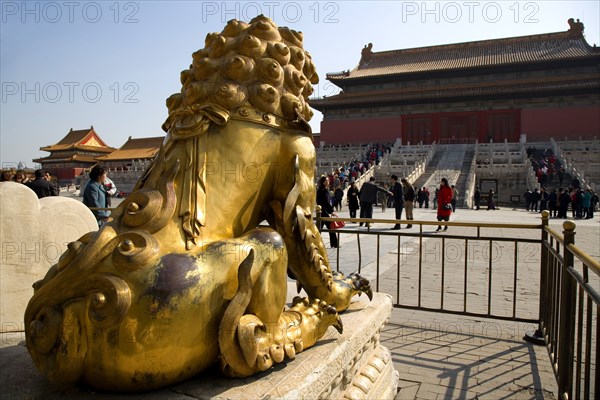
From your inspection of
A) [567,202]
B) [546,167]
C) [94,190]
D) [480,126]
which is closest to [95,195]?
[94,190]

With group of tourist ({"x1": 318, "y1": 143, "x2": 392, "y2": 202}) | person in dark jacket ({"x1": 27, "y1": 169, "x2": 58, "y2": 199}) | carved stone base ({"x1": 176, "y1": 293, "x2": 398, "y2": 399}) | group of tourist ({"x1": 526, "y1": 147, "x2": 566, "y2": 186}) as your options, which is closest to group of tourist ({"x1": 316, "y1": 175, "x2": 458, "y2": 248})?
group of tourist ({"x1": 318, "y1": 143, "x2": 392, "y2": 202})

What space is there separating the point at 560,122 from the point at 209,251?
98.9ft

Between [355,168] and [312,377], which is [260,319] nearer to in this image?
[312,377]

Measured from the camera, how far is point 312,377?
4.83ft

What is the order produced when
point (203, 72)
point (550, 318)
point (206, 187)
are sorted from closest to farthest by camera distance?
point (206, 187) → point (203, 72) → point (550, 318)

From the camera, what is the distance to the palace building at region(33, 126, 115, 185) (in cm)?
3466

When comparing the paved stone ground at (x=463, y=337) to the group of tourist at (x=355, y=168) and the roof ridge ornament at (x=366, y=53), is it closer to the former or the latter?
the group of tourist at (x=355, y=168)

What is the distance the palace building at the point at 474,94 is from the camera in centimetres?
2623

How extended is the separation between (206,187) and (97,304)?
0.50 m

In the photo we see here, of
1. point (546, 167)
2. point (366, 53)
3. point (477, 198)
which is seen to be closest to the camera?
point (477, 198)

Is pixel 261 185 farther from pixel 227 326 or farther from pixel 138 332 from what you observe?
pixel 138 332

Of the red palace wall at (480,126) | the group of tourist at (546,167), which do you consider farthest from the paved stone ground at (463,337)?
the red palace wall at (480,126)

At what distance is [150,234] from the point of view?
4.34 feet

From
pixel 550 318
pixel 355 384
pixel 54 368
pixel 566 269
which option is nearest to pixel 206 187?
pixel 54 368
